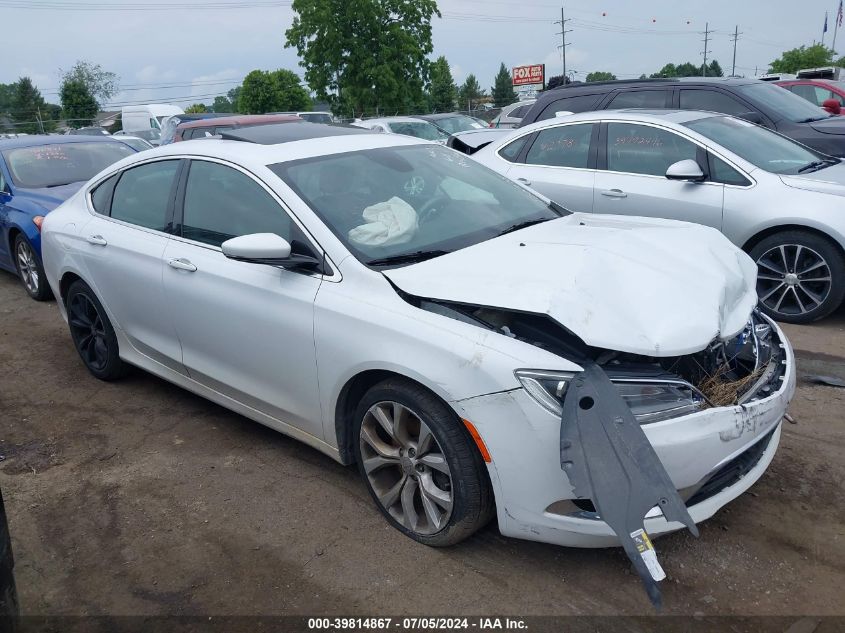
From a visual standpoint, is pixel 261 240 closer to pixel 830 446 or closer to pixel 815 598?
pixel 815 598

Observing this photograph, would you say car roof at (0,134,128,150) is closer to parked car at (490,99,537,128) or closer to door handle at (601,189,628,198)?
door handle at (601,189,628,198)

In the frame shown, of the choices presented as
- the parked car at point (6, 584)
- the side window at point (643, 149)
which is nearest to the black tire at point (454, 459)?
the parked car at point (6, 584)

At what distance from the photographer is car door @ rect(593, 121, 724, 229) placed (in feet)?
19.6

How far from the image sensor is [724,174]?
19.4 ft

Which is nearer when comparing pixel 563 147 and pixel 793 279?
pixel 793 279

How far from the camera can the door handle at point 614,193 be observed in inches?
248

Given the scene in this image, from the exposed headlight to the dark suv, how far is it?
5.83 m

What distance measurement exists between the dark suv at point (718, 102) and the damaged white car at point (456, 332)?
457 cm

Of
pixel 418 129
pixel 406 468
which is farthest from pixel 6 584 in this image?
pixel 418 129

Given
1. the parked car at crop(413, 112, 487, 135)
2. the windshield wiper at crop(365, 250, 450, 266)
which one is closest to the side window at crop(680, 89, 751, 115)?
the windshield wiper at crop(365, 250, 450, 266)

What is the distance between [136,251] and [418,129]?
1306cm

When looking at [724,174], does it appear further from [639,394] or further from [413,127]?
[413,127]

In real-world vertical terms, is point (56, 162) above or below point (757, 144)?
above

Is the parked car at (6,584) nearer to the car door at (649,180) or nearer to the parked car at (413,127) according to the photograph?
the car door at (649,180)
